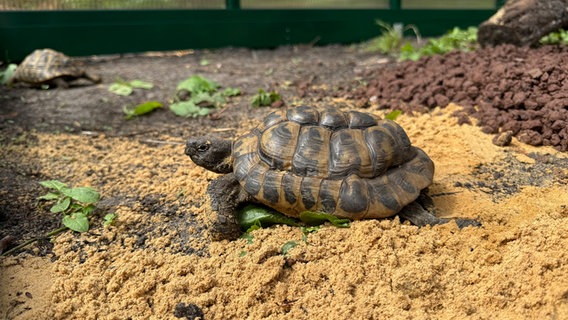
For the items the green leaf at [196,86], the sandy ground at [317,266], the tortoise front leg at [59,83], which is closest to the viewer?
the sandy ground at [317,266]

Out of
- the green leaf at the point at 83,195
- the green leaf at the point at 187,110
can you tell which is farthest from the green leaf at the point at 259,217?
the green leaf at the point at 187,110

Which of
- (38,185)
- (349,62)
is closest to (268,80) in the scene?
(349,62)

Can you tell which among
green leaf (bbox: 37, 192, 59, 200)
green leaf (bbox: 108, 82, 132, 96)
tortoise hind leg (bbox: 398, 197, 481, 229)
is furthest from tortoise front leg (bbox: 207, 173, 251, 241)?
green leaf (bbox: 108, 82, 132, 96)

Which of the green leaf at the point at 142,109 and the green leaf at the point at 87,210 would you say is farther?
the green leaf at the point at 142,109

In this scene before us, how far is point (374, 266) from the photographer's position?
2123mm

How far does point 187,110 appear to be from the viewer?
4391 mm

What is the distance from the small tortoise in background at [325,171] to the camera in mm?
2299

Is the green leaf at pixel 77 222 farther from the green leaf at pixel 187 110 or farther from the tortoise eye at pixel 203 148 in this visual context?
the green leaf at pixel 187 110

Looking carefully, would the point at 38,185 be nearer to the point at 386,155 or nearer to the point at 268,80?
the point at 386,155

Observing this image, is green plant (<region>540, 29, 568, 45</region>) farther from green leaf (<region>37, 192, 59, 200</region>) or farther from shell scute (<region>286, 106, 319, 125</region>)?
green leaf (<region>37, 192, 59, 200</region>)

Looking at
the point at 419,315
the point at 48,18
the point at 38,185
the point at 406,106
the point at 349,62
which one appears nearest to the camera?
the point at 419,315

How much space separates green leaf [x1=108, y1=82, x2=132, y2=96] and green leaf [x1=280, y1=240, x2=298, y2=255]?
318 centimetres

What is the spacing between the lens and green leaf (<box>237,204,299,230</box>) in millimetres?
2447

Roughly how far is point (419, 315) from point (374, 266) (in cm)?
31
